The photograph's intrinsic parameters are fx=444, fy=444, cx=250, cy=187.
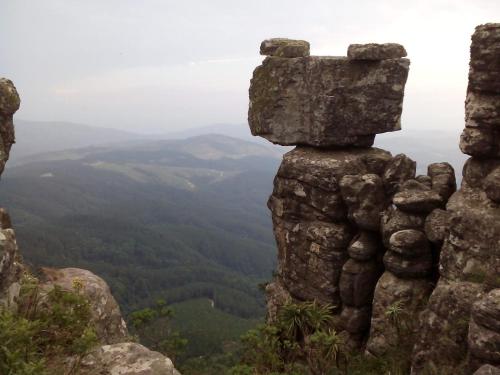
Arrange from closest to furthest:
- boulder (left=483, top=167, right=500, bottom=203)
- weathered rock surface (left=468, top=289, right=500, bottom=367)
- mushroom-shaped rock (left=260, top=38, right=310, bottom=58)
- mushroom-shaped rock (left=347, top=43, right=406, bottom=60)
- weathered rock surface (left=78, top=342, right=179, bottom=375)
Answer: weathered rock surface (left=78, top=342, right=179, bottom=375), weathered rock surface (left=468, top=289, right=500, bottom=367), boulder (left=483, top=167, right=500, bottom=203), mushroom-shaped rock (left=347, top=43, right=406, bottom=60), mushroom-shaped rock (left=260, top=38, right=310, bottom=58)

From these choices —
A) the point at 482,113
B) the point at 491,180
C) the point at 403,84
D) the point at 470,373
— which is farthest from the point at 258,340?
the point at 403,84

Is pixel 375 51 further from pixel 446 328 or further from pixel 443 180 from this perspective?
pixel 446 328

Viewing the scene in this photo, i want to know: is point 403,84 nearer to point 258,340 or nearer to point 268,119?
point 268,119

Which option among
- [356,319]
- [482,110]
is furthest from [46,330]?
[482,110]

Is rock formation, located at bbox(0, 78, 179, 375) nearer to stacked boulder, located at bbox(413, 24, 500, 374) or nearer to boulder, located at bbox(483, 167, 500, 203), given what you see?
stacked boulder, located at bbox(413, 24, 500, 374)

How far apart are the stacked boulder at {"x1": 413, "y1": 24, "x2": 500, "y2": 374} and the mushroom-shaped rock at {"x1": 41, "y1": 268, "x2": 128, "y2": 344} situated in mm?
10440

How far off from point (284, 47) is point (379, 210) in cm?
1082

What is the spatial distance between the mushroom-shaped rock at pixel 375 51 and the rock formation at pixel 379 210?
0.19 feet

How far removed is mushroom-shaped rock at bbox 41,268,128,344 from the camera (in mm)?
14578

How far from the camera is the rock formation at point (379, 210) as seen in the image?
50.2ft

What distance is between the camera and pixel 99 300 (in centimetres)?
1524

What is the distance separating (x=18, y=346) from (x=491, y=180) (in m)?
15.5

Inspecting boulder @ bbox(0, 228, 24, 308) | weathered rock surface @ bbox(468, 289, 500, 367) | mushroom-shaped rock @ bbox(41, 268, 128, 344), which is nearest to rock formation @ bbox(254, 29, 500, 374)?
weathered rock surface @ bbox(468, 289, 500, 367)

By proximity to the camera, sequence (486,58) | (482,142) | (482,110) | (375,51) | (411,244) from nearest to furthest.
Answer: (486,58), (482,110), (482,142), (411,244), (375,51)
